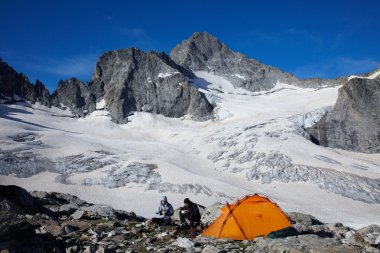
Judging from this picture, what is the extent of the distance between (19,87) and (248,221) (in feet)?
597

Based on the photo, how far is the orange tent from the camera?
628 inches

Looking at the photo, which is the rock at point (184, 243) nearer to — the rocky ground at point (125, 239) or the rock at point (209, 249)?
the rocky ground at point (125, 239)

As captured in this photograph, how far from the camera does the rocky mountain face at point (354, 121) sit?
11969 cm

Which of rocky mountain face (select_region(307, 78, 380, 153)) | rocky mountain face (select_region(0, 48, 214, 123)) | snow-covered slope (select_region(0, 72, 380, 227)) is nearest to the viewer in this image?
snow-covered slope (select_region(0, 72, 380, 227))

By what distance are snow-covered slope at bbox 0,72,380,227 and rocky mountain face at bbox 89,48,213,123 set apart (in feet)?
105

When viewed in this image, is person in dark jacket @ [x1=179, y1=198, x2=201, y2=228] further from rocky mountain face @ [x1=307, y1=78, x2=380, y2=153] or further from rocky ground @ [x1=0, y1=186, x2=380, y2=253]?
rocky mountain face @ [x1=307, y1=78, x2=380, y2=153]

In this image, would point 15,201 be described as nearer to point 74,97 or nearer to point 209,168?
point 209,168

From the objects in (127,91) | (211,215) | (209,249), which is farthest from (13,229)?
(127,91)

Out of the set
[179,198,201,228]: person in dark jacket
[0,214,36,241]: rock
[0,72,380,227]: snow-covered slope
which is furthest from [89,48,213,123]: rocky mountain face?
[0,214,36,241]: rock

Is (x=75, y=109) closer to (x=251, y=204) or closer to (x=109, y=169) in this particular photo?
(x=109, y=169)

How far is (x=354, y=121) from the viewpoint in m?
124

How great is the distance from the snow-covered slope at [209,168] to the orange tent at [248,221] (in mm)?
41437

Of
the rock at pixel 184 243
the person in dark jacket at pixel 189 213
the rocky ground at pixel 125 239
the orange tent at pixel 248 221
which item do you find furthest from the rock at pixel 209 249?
the person in dark jacket at pixel 189 213

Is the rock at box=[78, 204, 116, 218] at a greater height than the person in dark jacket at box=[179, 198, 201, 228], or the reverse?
the person in dark jacket at box=[179, 198, 201, 228]
